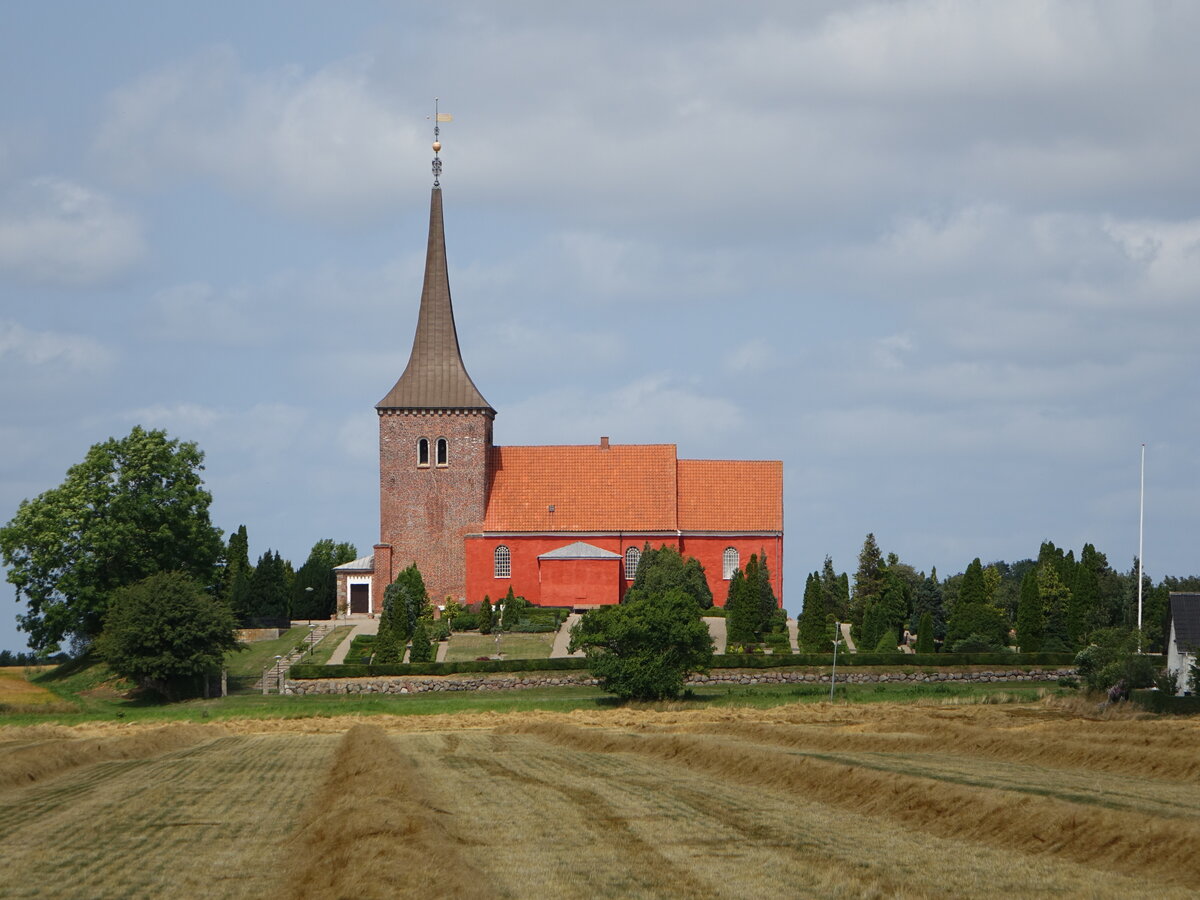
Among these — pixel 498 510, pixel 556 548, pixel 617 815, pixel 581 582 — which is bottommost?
pixel 617 815

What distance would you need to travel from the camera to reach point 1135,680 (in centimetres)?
4072

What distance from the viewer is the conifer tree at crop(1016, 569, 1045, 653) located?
183ft

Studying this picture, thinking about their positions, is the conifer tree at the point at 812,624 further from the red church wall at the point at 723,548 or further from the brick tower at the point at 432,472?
the brick tower at the point at 432,472

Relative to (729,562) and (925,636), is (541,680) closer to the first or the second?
(925,636)

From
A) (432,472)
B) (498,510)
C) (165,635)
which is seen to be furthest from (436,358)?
(165,635)

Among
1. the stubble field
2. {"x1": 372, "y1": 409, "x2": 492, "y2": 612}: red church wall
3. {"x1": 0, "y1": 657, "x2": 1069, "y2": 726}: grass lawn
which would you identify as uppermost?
{"x1": 372, "y1": 409, "x2": 492, "y2": 612}: red church wall

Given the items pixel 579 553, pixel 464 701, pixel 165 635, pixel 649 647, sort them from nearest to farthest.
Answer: pixel 649 647, pixel 464 701, pixel 165 635, pixel 579 553

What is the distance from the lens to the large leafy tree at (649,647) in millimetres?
42500

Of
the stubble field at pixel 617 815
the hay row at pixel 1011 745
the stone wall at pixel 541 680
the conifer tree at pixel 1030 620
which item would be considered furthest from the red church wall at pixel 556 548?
the stubble field at pixel 617 815

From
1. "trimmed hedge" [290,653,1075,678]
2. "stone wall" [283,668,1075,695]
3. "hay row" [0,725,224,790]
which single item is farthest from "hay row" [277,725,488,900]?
"trimmed hedge" [290,653,1075,678]

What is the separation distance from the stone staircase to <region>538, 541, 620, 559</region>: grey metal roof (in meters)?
9.99

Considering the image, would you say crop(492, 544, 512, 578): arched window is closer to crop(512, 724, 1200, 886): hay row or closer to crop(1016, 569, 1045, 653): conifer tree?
crop(1016, 569, 1045, 653): conifer tree

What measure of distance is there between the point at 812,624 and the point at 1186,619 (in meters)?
14.0

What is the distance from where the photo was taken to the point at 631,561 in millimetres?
64875
